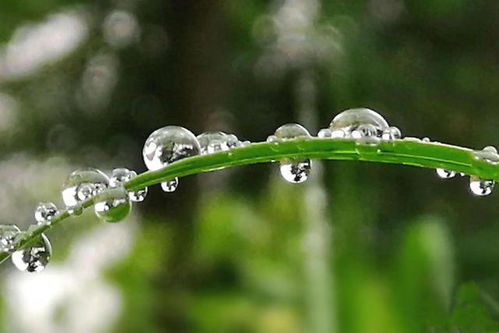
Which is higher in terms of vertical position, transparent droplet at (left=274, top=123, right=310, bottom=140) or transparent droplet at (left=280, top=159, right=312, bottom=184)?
transparent droplet at (left=274, top=123, right=310, bottom=140)

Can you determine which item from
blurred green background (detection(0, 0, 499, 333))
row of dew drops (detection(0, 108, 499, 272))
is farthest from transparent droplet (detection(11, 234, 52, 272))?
blurred green background (detection(0, 0, 499, 333))

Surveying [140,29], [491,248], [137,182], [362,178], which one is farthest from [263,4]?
[137,182]

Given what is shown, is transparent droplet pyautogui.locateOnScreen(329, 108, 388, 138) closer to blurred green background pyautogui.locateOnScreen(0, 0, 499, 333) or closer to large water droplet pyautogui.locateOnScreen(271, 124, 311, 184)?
large water droplet pyautogui.locateOnScreen(271, 124, 311, 184)

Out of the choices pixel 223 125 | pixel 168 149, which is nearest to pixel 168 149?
pixel 168 149

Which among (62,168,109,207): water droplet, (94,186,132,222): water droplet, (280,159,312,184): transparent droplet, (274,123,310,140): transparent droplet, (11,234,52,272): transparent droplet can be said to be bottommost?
(11,234,52,272): transparent droplet

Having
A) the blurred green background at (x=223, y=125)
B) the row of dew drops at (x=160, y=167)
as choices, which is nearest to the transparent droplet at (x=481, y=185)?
the row of dew drops at (x=160, y=167)

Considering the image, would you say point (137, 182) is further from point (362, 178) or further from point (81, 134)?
point (81, 134)

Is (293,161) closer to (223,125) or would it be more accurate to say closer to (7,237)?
(7,237)
